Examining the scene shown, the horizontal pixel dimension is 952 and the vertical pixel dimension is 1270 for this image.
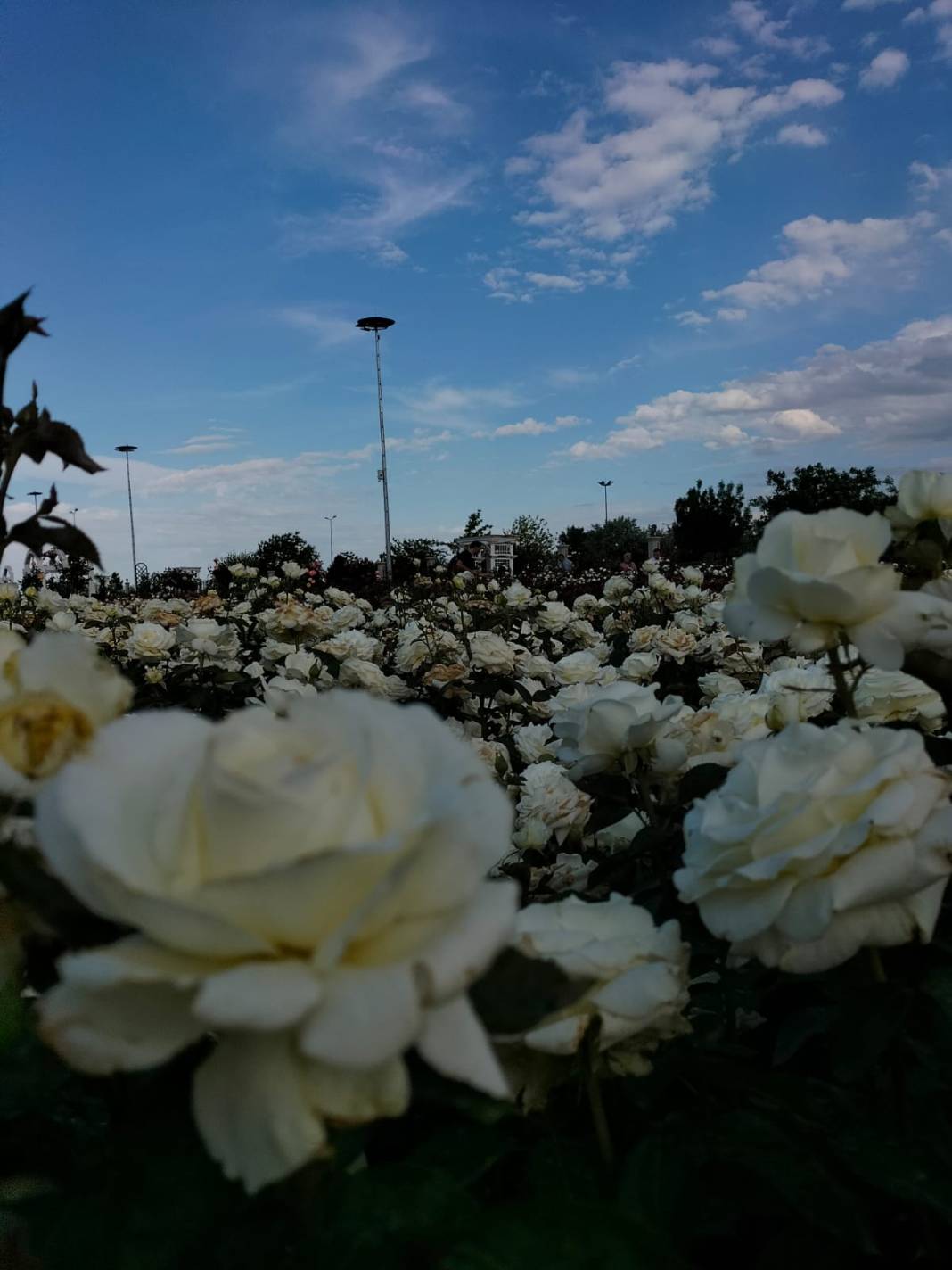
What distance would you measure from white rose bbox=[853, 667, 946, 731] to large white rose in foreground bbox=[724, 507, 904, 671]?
0.44 metres

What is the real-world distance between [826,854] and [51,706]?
22.2 inches

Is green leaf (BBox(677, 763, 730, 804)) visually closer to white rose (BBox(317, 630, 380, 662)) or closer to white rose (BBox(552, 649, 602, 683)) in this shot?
white rose (BBox(552, 649, 602, 683))

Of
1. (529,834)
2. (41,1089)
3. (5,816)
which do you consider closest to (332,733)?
(5,816)

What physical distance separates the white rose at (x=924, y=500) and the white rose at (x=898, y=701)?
0.86 feet

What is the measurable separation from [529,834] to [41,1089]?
3.53 ft

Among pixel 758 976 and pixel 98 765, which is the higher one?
pixel 98 765

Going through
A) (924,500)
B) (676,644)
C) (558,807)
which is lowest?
(558,807)

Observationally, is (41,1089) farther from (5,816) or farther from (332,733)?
(332,733)

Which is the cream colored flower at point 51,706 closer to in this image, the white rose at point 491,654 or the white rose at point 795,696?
the white rose at point 795,696

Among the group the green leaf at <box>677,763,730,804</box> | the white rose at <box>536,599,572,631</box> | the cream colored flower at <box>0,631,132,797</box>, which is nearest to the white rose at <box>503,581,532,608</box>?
the white rose at <box>536,599,572,631</box>

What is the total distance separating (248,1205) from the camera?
1.86ft

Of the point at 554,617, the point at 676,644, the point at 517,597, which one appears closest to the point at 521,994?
the point at 676,644

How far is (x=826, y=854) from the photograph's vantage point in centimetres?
75

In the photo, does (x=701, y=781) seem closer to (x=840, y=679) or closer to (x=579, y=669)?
(x=840, y=679)
